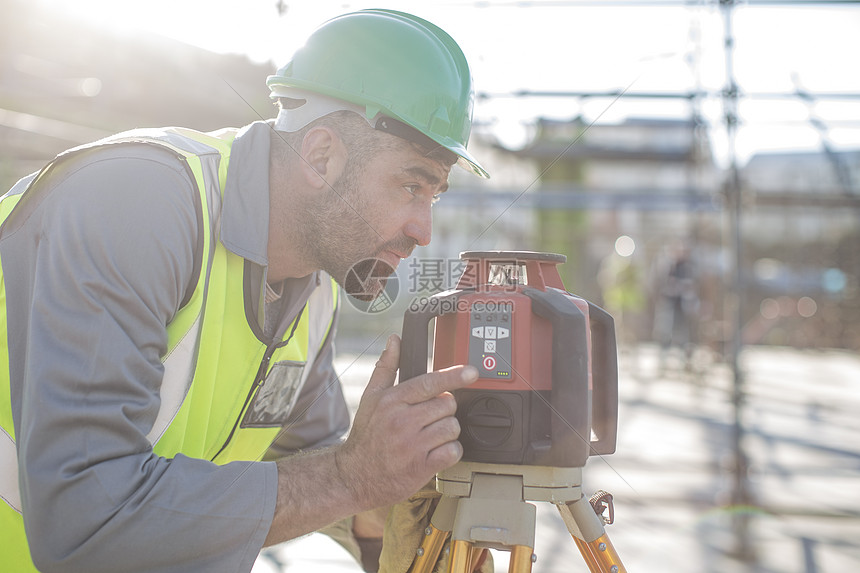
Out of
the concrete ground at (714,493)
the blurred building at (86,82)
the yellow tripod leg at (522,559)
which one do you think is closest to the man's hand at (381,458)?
the yellow tripod leg at (522,559)

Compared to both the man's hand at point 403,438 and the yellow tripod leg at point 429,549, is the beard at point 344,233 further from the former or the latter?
the yellow tripod leg at point 429,549

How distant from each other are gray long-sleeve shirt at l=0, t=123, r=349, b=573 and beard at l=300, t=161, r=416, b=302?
1.24ft

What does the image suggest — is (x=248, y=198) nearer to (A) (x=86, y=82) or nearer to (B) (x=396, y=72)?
(B) (x=396, y=72)

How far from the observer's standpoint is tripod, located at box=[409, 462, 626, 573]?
1.17 metres

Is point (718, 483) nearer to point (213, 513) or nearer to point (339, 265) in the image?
point (339, 265)

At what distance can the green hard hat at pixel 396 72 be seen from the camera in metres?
1.42

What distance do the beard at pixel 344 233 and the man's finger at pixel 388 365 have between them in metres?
0.41

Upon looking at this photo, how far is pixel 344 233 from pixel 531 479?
68cm

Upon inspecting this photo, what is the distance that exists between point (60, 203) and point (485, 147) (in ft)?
13.3

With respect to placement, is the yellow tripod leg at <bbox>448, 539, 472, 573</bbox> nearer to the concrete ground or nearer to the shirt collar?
the shirt collar

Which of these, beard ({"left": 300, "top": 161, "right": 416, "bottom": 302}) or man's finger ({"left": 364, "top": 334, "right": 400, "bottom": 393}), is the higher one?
beard ({"left": 300, "top": 161, "right": 416, "bottom": 302})

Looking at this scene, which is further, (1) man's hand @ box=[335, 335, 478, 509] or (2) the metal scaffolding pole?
(2) the metal scaffolding pole

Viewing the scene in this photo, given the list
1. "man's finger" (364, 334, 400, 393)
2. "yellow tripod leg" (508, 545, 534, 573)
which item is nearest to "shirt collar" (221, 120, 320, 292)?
"man's finger" (364, 334, 400, 393)

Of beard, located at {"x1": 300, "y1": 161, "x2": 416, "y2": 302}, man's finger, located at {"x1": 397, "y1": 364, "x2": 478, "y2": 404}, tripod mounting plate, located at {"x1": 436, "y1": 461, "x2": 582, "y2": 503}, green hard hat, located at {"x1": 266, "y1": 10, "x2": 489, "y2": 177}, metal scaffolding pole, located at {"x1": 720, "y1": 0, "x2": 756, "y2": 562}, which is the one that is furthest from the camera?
metal scaffolding pole, located at {"x1": 720, "y1": 0, "x2": 756, "y2": 562}
